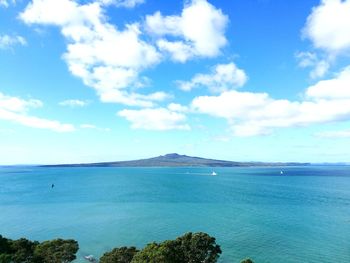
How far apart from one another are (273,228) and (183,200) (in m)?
41.5

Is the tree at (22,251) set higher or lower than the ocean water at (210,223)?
higher

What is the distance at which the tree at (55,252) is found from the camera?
27594 millimetres

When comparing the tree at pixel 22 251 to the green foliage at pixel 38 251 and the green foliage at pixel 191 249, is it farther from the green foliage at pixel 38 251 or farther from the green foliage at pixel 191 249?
the green foliage at pixel 191 249

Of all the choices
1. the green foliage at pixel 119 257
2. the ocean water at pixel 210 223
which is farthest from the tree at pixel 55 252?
the ocean water at pixel 210 223

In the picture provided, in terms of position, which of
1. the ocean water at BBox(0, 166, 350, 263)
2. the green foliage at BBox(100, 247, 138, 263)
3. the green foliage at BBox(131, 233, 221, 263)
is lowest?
the ocean water at BBox(0, 166, 350, 263)

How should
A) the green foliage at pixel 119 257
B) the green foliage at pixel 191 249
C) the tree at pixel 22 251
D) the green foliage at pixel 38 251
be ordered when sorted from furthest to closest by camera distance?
the green foliage at pixel 38 251, the green foliage at pixel 119 257, the tree at pixel 22 251, the green foliage at pixel 191 249

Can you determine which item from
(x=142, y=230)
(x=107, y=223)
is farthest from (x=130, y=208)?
(x=142, y=230)

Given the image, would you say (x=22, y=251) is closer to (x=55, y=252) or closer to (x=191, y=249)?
(x=55, y=252)

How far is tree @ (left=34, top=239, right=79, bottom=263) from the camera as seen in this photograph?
27594 millimetres

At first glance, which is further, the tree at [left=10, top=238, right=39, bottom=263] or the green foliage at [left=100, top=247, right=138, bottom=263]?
the green foliage at [left=100, top=247, right=138, bottom=263]

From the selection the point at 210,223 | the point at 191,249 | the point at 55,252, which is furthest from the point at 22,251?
the point at 210,223

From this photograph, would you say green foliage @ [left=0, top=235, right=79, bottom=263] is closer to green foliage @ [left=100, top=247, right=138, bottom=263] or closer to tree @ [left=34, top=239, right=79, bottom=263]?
tree @ [left=34, top=239, right=79, bottom=263]

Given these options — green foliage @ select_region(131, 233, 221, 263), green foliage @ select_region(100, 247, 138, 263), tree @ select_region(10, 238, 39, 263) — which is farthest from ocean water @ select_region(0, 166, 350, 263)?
green foliage @ select_region(100, 247, 138, 263)

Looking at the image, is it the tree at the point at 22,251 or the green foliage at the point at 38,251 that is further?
the green foliage at the point at 38,251
